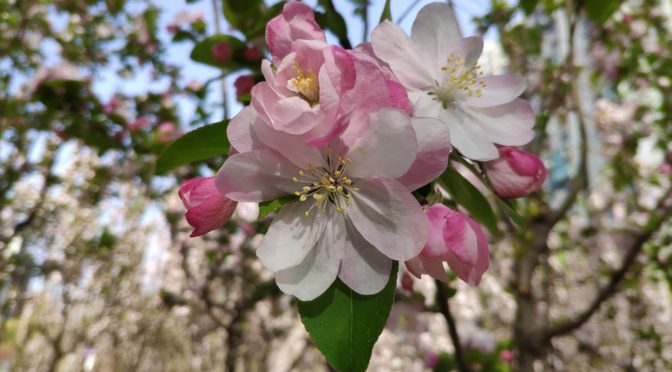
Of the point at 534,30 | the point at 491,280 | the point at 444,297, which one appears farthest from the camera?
the point at 491,280

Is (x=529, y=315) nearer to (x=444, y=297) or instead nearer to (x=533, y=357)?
(x=533, y=357)

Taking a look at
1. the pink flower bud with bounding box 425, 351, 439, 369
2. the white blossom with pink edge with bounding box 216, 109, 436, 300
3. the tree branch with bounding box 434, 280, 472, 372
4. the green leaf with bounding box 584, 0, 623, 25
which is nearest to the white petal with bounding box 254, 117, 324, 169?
the white blossom with pink edge with bounding box 216, 109, 436, 300

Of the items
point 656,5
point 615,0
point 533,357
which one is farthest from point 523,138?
Result: point 656,5

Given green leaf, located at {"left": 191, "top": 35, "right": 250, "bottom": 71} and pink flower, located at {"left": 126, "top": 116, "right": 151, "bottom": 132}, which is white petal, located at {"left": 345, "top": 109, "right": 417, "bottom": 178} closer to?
green leaf, located at {"left": 191, "top": 35, "right": 250, "bottom": 71}

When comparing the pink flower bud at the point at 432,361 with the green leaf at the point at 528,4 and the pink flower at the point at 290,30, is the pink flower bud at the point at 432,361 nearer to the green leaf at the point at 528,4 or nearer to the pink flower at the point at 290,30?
the green leaf at the point at 528,4

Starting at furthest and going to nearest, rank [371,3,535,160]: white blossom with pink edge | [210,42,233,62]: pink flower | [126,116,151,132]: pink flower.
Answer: [126,116,151,132]: pink flower < [210,42,233,62]: pink flower < [371,3,535,160]: white blossom with pink edge

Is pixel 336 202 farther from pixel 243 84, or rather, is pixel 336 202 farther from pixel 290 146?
pixel 243 84
